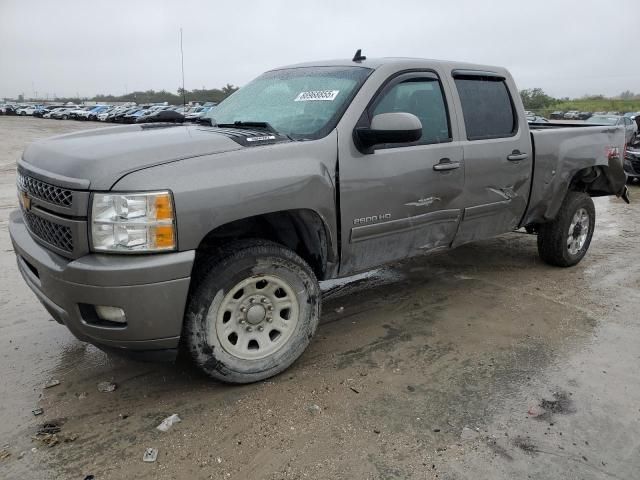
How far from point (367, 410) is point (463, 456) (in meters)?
0.58

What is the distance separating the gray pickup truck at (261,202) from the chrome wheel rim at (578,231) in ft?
3.84

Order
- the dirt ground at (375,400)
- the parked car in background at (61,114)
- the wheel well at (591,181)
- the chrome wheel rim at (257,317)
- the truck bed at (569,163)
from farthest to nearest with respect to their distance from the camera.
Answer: the parked car in background at (61,114) < the wheel well at (591,181) < the truck bed at (569,163) < the chrome wheel rim at (257,317) < the dirt ground at (375,400)

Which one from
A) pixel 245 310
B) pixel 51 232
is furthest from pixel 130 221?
pixel 245 310

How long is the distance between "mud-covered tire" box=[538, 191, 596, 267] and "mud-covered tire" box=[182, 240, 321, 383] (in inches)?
126

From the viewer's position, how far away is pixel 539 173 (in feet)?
15.7

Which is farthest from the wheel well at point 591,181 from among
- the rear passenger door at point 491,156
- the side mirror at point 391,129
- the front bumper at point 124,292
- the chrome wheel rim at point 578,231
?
the front bumper at point 124,292

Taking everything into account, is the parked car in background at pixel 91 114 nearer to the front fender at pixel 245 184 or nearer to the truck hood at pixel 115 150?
the truck hood at pixel 115 150

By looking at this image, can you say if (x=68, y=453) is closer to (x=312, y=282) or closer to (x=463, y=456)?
(x=312, y=282)

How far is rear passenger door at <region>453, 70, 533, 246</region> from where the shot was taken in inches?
163

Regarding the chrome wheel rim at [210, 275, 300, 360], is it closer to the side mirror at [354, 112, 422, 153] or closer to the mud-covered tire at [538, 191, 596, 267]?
the side mirror at [354, 112, 422, 153]

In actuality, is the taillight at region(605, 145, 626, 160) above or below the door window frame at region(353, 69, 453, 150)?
below

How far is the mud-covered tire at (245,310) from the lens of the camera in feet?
9.30

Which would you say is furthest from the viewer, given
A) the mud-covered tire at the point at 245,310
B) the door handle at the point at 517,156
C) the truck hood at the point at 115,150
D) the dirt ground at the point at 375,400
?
the door handle at the point at 517,156

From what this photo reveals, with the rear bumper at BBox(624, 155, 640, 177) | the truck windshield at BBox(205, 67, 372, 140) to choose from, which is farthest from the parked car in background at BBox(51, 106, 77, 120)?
the truck windshield at BBox(205, 67, 372, 140)
